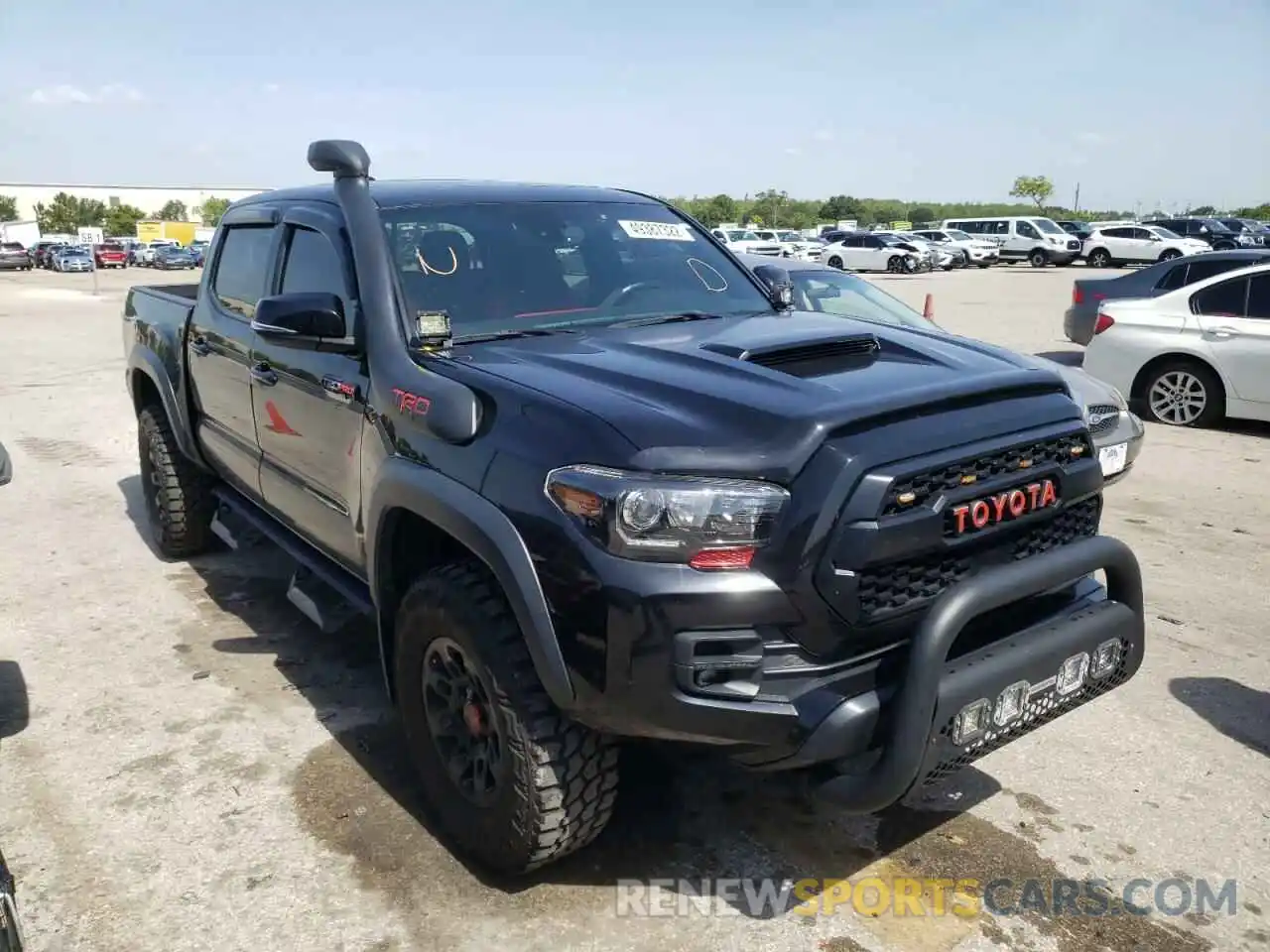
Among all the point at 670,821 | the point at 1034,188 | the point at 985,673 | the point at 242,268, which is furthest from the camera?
the point at 1034,188

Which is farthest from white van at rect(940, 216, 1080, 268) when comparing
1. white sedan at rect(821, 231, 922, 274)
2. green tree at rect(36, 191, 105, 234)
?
green tree at rect(36, 191, 105, 234)

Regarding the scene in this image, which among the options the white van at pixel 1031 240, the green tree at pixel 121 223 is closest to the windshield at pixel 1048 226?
the white van at pixel 1031 240

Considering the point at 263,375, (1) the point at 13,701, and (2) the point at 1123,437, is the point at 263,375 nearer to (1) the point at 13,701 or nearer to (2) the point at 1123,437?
(1) the point at 13,701

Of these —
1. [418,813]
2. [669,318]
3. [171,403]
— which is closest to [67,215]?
[171,403]

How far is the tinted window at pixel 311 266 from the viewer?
11.9 ft

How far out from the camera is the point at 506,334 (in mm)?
3277

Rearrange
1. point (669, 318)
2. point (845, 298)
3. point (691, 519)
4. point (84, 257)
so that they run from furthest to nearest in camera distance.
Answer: point (84, 257) < point (845, 298) < point (669, 318) < point (691, 519)

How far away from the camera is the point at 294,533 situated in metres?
4.25

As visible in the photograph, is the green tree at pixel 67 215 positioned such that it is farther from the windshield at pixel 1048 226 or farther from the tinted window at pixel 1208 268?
the tinted window at pixel 1208 268

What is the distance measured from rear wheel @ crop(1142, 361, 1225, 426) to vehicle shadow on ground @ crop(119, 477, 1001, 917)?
6965 millimetres

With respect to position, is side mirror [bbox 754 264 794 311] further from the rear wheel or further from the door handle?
the rear wheel

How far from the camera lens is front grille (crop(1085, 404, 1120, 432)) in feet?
19.4

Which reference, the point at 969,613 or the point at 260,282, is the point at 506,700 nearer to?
the point at 969,613

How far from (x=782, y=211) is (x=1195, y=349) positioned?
86739 mm
